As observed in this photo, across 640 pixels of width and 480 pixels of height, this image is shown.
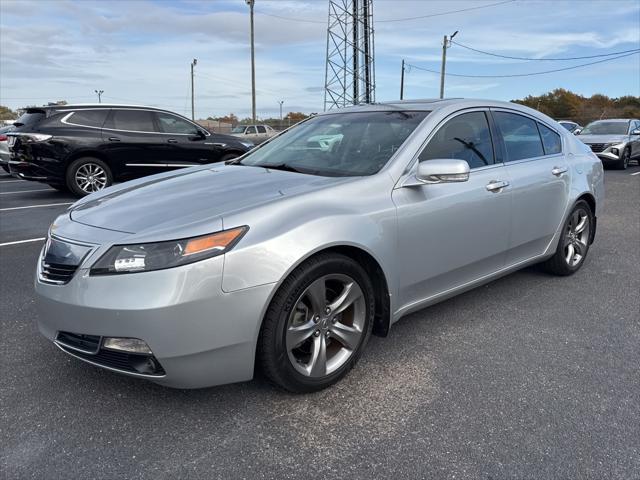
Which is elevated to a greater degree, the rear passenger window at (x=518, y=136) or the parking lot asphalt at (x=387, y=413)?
the rear passenger window at (x=518, y=136)

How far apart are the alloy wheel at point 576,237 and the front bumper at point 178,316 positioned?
10.7 ft

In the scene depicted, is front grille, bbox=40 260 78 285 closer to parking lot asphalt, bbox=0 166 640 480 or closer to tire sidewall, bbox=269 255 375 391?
parking lot asphalt, bbox=0 166 640 480

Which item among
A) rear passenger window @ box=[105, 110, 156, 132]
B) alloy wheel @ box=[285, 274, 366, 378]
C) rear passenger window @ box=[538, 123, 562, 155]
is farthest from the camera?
rear passenger window @ box=[105, 110, 156, 132]

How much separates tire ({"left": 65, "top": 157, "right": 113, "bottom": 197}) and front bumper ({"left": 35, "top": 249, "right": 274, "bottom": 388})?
801 centimetres

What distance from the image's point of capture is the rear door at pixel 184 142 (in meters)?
10.5

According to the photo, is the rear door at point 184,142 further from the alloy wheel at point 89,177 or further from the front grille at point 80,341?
the front grille at point 80,341

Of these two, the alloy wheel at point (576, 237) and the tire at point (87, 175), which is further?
the tire at point (87, 175)

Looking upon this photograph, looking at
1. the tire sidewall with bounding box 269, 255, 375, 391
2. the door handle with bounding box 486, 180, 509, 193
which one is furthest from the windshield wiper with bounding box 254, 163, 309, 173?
the door handle with bounding box 486, 180, 509, 193

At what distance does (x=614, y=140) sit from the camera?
15094mm

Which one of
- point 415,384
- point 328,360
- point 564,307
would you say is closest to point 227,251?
point 328,360

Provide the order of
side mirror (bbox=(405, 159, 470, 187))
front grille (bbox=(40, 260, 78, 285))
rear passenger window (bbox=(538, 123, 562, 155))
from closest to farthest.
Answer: front grille (bbox=(40, 260, 78, 285)), side mirror (bbox=(405, 159, 470, 187)), rear passenger window (bbox=(538, 123, 562, 155))

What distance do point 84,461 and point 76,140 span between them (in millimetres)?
8564

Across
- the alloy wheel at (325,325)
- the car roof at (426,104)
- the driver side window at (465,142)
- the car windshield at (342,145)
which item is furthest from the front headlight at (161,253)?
the car roof at (426,104)

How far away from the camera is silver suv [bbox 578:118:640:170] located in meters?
14.9
